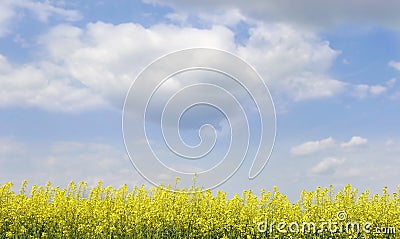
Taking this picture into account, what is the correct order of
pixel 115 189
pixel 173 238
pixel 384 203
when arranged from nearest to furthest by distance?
1. pixel 173 238
2. pixel 384 203
3. pixel 115 189

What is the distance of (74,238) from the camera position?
29.8 ft

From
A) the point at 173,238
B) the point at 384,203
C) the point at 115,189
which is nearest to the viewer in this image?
the point at 173,238

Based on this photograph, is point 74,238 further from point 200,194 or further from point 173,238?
point 200,194

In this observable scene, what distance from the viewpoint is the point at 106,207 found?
955 centimetres

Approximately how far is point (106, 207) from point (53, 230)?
1072 millimetres

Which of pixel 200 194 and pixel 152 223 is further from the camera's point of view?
pixel 200 194

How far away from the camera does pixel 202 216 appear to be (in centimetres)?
919

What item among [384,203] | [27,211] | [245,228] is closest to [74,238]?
[27,211]

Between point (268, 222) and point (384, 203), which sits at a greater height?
point (384, 203)

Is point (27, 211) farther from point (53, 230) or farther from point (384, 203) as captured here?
point (384, 203)

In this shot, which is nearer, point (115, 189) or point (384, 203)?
point (384, 203)

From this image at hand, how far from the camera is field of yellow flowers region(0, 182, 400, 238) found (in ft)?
28.7

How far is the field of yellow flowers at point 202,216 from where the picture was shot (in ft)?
28.7

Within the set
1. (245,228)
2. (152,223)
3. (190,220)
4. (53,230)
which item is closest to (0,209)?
(53,230)
